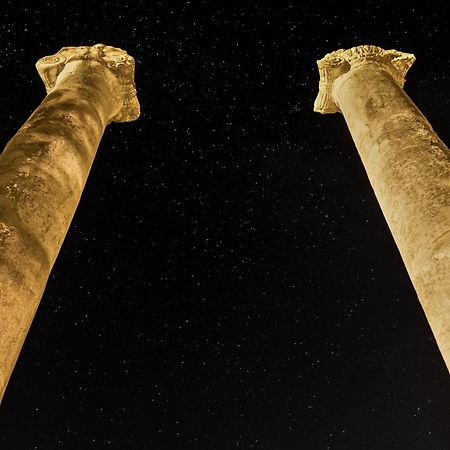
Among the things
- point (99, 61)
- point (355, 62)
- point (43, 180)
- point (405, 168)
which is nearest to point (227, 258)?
point (99, 61)

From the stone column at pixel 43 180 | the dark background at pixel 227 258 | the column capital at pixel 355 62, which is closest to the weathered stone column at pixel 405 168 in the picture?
the column capital at pixel 355 62

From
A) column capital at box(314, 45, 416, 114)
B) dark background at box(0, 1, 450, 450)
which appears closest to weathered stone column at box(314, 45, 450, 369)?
column capital at box(314, 45, 416, 114)

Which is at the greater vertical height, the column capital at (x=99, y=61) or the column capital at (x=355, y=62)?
the column capital at (x=99, y=61)

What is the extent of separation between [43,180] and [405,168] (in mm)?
5206

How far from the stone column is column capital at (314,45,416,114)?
4.90 meters

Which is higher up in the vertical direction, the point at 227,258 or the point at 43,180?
the point at 227,258

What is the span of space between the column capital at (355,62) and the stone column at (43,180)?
4.90 metres

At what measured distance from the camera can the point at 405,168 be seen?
7.90 m

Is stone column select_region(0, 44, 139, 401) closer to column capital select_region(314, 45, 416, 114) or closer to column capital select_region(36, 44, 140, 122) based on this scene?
column capital select_region(36, 44, 140, 122)

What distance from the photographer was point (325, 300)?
104ft

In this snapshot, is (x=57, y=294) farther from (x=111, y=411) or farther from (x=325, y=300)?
(x=325, y=300)

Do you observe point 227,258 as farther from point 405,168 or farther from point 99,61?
point 405,168

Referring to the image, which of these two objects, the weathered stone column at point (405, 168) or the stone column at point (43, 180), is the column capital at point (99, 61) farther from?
the weathered stone column at point (405, 168)

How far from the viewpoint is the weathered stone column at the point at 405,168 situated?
636 cm
